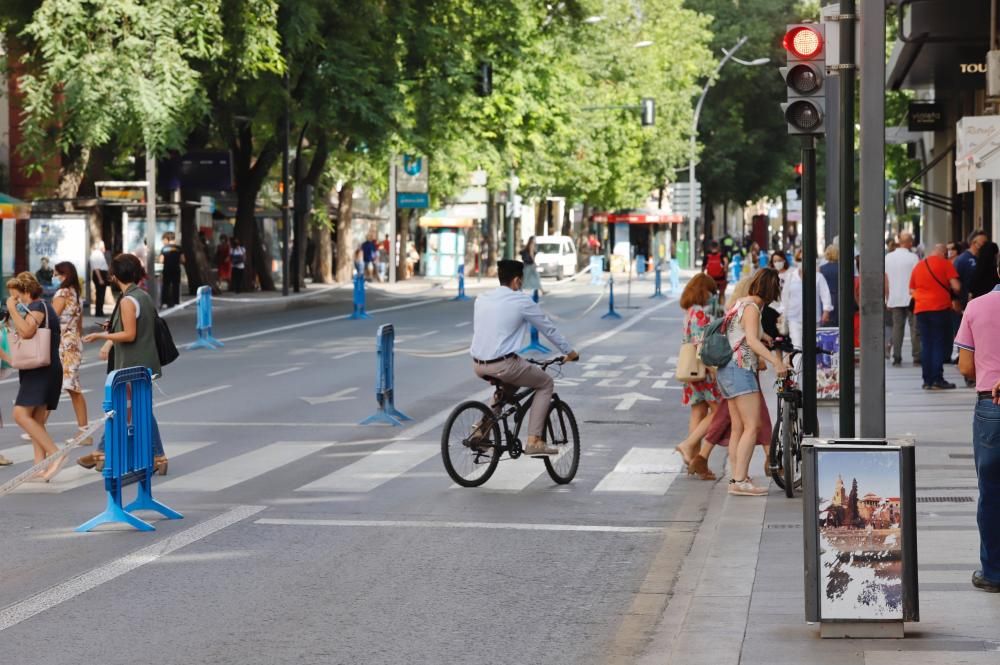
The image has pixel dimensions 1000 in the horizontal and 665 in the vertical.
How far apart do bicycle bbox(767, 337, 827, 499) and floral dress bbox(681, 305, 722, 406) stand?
0.91m

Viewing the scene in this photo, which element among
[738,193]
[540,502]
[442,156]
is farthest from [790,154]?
[540,502]

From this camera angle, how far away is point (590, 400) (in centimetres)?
2062

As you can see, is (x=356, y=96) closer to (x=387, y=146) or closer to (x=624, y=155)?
(x=387, y=146)

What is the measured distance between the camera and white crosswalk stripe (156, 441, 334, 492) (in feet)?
43.2

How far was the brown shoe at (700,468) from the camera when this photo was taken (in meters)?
13.8

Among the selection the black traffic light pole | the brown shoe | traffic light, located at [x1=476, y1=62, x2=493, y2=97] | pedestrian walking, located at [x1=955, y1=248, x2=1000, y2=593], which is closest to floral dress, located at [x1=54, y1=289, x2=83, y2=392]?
the brown shoe

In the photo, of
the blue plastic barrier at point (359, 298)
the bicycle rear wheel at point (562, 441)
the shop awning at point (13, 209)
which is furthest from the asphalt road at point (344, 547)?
the blue plastic barrier at point (359, 298)

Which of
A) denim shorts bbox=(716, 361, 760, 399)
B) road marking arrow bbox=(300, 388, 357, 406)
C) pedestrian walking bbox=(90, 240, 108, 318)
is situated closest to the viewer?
denim shorts bbox=(716, 361, 760, 399)

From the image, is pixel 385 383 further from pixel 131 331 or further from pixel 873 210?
pixel 873 210

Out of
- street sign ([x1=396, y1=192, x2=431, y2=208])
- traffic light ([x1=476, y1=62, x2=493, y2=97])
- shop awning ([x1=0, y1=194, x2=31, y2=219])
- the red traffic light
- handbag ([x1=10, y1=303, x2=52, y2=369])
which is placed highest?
traffic light ([x1=476, y1=62, x2=493, y2=97])

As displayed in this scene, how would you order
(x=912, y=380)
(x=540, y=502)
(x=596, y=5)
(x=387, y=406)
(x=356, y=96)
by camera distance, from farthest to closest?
(x=596, y=5) → (x=356, y=96) → (x=912, y=380) → (x=387, y=406) → (x=540, y=502)

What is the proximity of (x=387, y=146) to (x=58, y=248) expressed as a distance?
350 inches

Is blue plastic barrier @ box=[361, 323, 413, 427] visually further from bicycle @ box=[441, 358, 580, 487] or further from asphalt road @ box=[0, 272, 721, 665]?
bicycle @ box=[441, 358, 580, 487]

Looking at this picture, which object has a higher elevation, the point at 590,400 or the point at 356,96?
the point at 356,96
